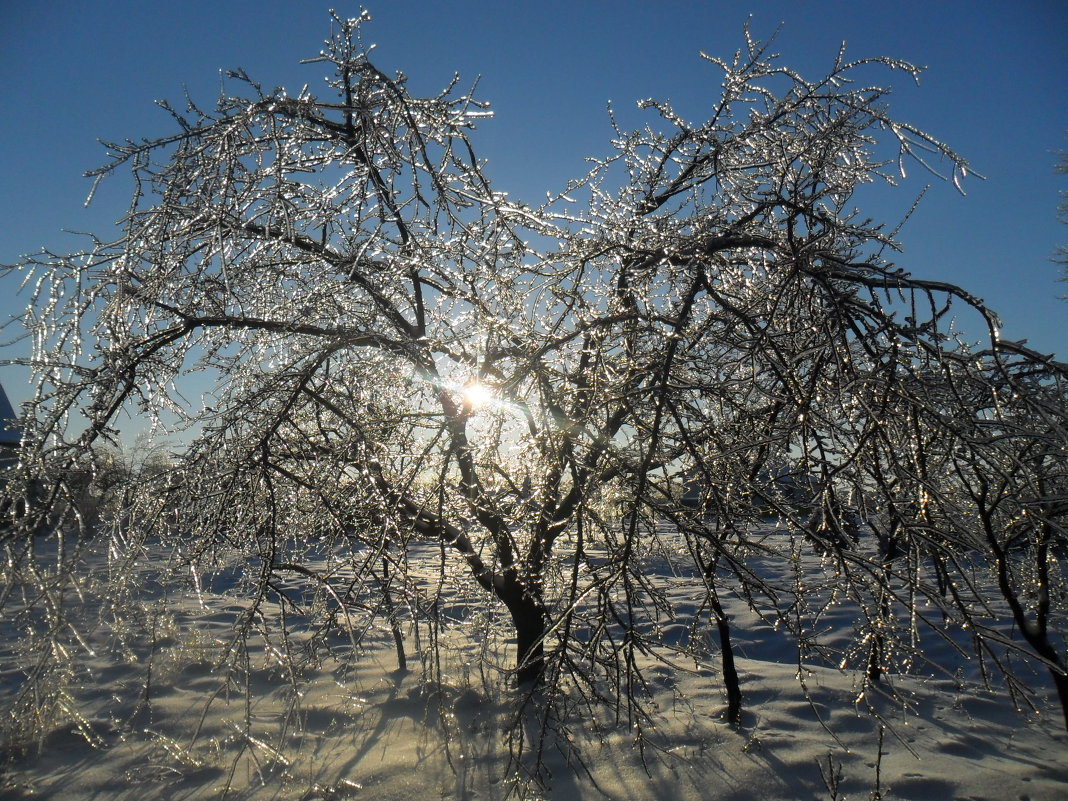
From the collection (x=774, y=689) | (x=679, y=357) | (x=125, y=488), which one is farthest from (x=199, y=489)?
(x=774, y=689)

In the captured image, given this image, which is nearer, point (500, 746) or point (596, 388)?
point (596, 388)

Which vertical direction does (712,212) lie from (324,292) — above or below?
above

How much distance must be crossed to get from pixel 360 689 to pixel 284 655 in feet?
11.1

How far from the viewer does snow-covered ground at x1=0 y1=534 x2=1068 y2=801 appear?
12.0 ft

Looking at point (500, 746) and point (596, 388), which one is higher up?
point (596, 388)

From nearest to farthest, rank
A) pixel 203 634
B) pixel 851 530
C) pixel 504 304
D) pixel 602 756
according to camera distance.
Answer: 1. pixel 851 530
2. pixel 504 304
3. pixel 602 756
4. pixel 203 634

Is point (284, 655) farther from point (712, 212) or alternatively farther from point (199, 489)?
point (712, 212)

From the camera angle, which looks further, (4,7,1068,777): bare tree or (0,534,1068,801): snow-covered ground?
(0,534,1068,801): snow-covered ground

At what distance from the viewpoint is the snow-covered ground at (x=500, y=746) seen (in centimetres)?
365

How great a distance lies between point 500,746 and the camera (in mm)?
4234

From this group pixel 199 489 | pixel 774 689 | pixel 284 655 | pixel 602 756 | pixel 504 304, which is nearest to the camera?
pixel 284 655

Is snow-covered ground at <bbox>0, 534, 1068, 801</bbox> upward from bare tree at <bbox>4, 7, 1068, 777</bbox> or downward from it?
downward

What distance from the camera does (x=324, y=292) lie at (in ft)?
11.2

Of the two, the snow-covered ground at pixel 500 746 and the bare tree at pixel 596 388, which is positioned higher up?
the bare tree at pixel 596 388
